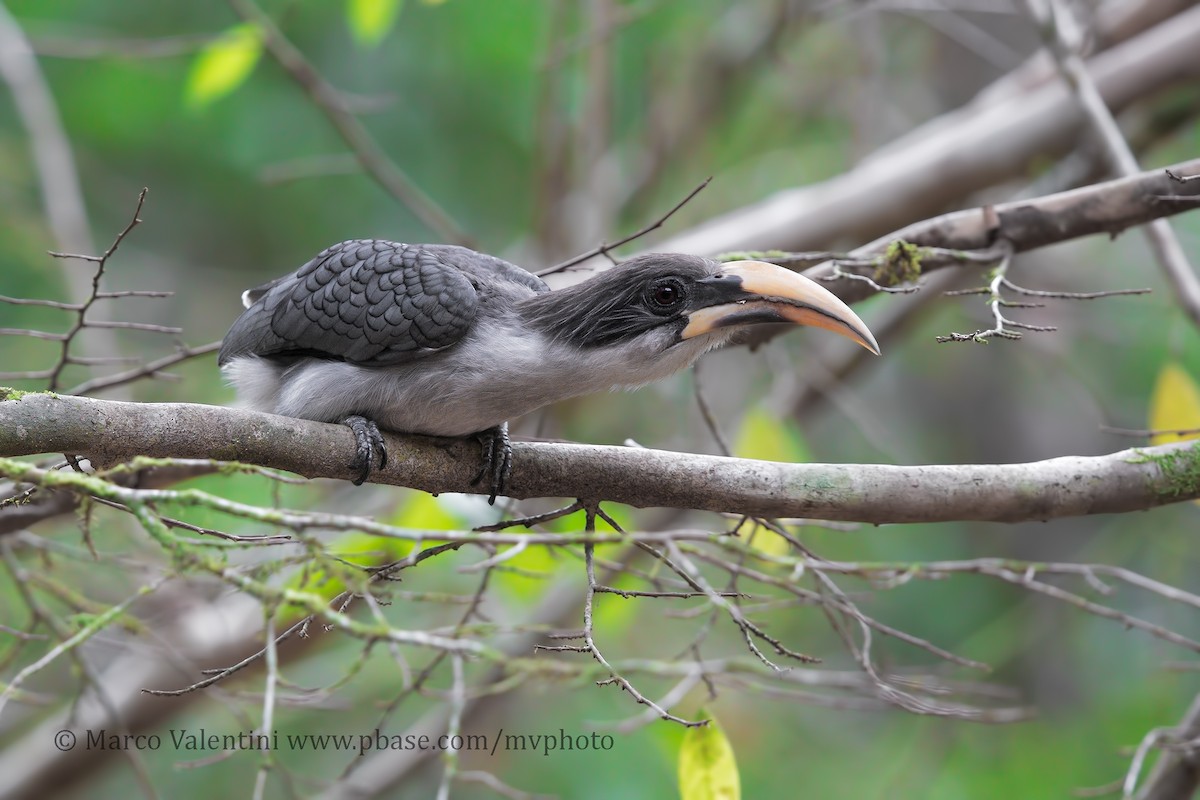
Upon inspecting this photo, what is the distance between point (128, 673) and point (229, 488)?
4.61 feet

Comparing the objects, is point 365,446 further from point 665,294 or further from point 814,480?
point 814,480

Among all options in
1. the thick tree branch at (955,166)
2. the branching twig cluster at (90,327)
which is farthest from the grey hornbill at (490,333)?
the thick tree branch at (955,166)

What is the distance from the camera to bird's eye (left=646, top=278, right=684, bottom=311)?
323 centimetres

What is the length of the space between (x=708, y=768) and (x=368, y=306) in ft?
→ 5.66

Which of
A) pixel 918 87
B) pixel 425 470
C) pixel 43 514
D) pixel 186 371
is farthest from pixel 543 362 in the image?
pixel 918 87

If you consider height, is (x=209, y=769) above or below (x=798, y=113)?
below

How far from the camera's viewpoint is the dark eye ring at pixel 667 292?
3.23 metres

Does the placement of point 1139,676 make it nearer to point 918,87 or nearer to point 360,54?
point 918,87

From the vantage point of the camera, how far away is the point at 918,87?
35.9ft

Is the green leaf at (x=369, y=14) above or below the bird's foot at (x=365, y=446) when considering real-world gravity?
above

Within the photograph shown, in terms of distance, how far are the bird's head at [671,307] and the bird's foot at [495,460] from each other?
35 cm

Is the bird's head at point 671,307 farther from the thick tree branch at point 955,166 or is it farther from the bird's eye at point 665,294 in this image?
the thick tree branch at point 955,166

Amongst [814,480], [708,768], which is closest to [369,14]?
[814,480]

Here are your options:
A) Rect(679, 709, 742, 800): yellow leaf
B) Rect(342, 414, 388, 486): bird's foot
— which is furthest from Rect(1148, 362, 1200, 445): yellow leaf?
Rect(342, 414, 388, 486): bird's foot
